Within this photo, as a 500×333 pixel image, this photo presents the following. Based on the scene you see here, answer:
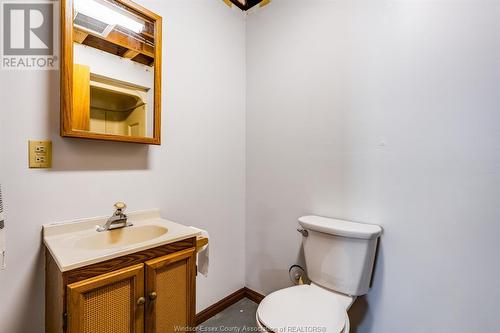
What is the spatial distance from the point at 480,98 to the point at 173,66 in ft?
5.21

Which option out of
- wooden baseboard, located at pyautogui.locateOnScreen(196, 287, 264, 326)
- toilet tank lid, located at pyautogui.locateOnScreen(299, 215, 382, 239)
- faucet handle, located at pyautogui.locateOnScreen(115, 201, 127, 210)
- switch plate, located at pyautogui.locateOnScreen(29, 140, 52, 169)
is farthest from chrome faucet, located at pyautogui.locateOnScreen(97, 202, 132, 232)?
toilet tank lid, located at pyautogui.locateOnScreen(299, 215, 382, 239)

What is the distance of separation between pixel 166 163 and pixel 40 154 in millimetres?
582

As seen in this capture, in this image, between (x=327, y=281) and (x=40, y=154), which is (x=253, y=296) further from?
(x=40, y=154)

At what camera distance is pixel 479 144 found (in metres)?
1.04

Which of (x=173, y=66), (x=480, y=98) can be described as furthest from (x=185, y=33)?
(x=480, y=98)

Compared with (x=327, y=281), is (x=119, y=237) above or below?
above

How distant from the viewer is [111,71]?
122 centimetres

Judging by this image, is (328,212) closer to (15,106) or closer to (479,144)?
(479,144)

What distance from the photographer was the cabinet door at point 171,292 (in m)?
0.97

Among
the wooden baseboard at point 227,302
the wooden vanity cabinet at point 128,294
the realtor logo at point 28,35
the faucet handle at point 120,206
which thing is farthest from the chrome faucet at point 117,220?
the wooden baseboard at point 227,302

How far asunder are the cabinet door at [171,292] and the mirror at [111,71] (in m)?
0.65

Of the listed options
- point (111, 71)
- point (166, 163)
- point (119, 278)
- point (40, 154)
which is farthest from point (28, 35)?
point (119, 278)

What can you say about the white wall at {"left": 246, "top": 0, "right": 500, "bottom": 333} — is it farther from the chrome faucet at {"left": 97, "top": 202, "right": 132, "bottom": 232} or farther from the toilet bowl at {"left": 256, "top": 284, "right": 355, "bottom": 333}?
the chrome faucet at {"left": 97, "top": 202, "right": 132, "bottom": 232}

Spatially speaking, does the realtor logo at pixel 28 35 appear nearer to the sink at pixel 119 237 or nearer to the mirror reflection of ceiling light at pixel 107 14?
the mirror reflection of ceiling light at pixel 107 14
